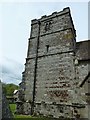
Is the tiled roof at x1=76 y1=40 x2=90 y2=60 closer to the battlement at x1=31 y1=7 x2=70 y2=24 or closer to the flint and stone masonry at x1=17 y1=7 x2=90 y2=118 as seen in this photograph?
the flint and stone masonry at x1=17 y1=7 x2=90 y2=118

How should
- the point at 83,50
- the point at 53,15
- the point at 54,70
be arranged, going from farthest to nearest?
1. the point at 53,15
2. the point at 54,70
3. the point at 83,50

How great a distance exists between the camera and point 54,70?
1555cm

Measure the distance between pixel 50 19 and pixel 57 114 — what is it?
9933mm

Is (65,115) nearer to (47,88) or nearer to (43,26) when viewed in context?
(47,88)

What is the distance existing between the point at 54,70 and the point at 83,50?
10.6ft

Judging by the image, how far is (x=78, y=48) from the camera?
1588 centimetres

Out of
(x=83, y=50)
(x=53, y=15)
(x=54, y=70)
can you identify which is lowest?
(x=54, y=70)

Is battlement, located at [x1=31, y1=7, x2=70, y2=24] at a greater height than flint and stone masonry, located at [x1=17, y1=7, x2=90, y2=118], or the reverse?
battlement, located at [x1=31, y1=7, x2=70, y2=24]

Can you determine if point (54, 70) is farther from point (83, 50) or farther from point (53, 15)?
point (53, 15)

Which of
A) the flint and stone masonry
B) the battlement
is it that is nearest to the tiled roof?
the flint and stone masonry

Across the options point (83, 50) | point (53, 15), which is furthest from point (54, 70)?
point (53, 15)

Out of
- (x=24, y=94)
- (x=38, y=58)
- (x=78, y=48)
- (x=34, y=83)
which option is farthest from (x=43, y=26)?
(x=24, y=94)

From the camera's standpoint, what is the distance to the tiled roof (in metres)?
14.3

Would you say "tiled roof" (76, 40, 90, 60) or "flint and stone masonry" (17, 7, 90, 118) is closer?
"flint and stone masonry" (17, 7, 90, 118)
